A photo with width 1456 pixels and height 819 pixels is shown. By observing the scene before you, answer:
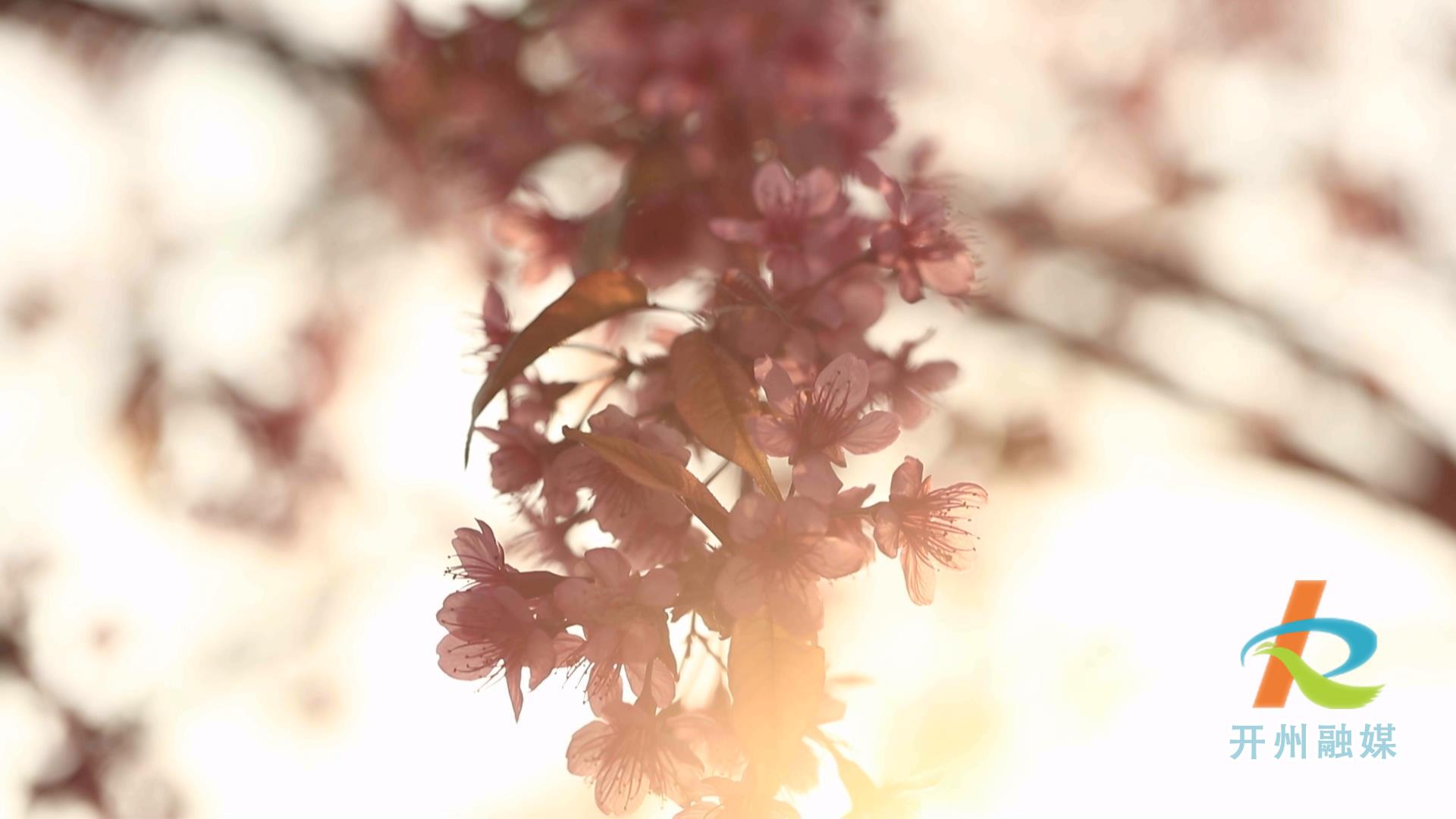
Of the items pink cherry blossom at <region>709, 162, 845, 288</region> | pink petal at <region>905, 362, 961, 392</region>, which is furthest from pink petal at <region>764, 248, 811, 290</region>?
pink petal at <region>905, 362, 961, 392</region>

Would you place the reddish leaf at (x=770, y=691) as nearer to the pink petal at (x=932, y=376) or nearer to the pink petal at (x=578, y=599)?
the pink petal at (x=578, y=599)

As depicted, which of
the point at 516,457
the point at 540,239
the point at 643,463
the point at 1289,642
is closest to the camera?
the point at 643,463

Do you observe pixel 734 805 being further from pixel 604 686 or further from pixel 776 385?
pixel 776 385

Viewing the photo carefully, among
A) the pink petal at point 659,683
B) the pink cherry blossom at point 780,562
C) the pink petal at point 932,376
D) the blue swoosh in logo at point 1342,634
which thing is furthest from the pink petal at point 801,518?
the blue swoosh in logo at point 1342,634

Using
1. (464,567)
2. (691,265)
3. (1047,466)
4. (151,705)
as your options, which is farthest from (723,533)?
(151,705)

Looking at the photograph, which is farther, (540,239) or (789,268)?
(540,239)

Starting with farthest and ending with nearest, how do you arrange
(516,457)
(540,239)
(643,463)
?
(540,239) → (516,457) → (643,463)

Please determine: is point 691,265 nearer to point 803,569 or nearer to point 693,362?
point 693,362

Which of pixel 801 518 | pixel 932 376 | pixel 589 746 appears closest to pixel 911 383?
pixel 932 376
